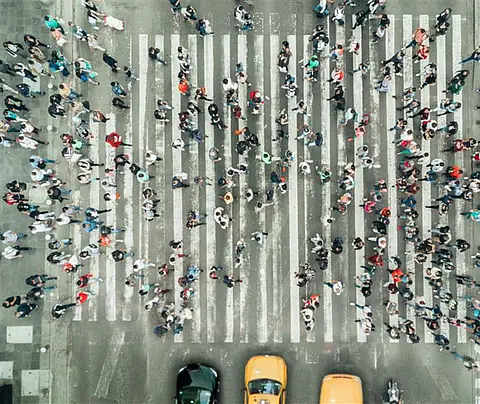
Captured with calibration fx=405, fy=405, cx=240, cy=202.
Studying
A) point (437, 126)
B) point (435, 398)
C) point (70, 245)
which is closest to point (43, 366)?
point (70, 245)

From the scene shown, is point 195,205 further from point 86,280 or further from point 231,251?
point 86,280

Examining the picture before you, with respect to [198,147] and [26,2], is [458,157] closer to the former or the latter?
[198,147]

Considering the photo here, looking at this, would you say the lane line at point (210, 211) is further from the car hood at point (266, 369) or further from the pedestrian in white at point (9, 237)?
the pedestrian in white at point (9, 237)

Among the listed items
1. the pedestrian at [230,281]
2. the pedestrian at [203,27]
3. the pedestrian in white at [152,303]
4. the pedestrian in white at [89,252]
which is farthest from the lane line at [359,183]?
the pedestrian in white at [89,252]

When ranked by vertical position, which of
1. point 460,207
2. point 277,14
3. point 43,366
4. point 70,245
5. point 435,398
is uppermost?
Answer: point 277,14

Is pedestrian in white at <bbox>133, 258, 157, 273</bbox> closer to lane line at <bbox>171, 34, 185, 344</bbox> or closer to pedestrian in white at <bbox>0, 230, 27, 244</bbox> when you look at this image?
lane line at <bbox>171, 34, 185, 344</bbox>

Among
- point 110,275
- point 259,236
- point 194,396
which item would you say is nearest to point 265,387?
point 194,396
